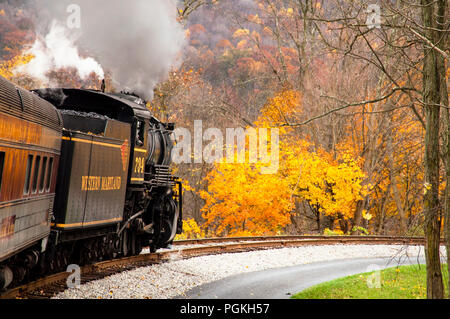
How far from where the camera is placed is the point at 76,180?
8305 mm

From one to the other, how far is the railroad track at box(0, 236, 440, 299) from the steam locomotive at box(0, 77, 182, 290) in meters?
0.31

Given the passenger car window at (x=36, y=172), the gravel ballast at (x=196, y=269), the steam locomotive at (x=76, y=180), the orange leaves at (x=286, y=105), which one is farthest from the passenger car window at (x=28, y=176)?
the orange leaves at (x=286, y=105)

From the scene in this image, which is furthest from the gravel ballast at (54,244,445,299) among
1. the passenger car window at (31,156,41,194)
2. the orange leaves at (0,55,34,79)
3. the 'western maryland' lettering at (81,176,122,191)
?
the orange leaves at (0,55,34,79)

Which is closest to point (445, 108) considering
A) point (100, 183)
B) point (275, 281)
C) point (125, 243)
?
point (275, 281)

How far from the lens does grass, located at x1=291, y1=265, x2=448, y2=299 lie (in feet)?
30.2

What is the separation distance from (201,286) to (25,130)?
553 cm

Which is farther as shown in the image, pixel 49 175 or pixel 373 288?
pixel 373 288

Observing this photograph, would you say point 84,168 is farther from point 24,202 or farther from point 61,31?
point 61,31

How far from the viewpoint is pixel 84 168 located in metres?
8.47

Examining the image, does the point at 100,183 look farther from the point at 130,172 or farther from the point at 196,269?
the point at 196,269

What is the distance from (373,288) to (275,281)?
2.33 metres

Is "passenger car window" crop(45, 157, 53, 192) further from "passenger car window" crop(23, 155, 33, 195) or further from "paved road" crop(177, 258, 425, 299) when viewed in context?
"paved road" crop(177, 258, 425, 299)
